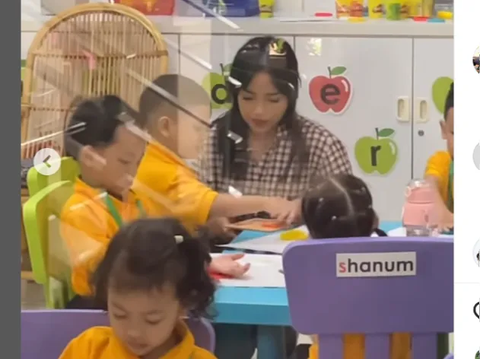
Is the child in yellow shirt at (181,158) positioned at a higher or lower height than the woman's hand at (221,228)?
higher

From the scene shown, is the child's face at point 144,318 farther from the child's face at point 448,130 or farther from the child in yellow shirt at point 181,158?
the child's face at point 448,130

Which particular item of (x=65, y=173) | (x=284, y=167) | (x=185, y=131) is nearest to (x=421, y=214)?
(x=284, y=167)

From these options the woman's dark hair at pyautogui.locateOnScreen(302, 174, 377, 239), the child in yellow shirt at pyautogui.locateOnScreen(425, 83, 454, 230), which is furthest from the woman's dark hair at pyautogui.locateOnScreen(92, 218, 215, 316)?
the child in yellow shirt at pyautogui.locateOnScreen(425, 83, 454, 230)

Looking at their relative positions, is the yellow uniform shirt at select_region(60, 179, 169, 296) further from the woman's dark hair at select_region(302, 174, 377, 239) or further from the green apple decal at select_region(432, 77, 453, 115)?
the green apple decal at select_region(432, 77, 453, 115)

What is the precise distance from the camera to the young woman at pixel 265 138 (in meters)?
0.65

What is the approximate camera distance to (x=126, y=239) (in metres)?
0.62

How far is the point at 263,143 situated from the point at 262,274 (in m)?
0.13

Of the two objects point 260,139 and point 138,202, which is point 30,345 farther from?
point 260,139

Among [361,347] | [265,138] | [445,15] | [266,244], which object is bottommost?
[361,347]

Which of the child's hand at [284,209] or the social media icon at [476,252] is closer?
the social media icon at [476,252]

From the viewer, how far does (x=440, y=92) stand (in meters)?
0.61

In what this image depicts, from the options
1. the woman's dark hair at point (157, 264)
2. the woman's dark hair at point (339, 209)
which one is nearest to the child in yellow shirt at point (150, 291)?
the woman's dark hair at point (157, 264)

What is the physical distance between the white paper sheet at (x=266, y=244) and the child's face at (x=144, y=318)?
83 mm

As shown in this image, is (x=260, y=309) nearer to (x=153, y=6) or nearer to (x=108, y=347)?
(x=108, y=347)
